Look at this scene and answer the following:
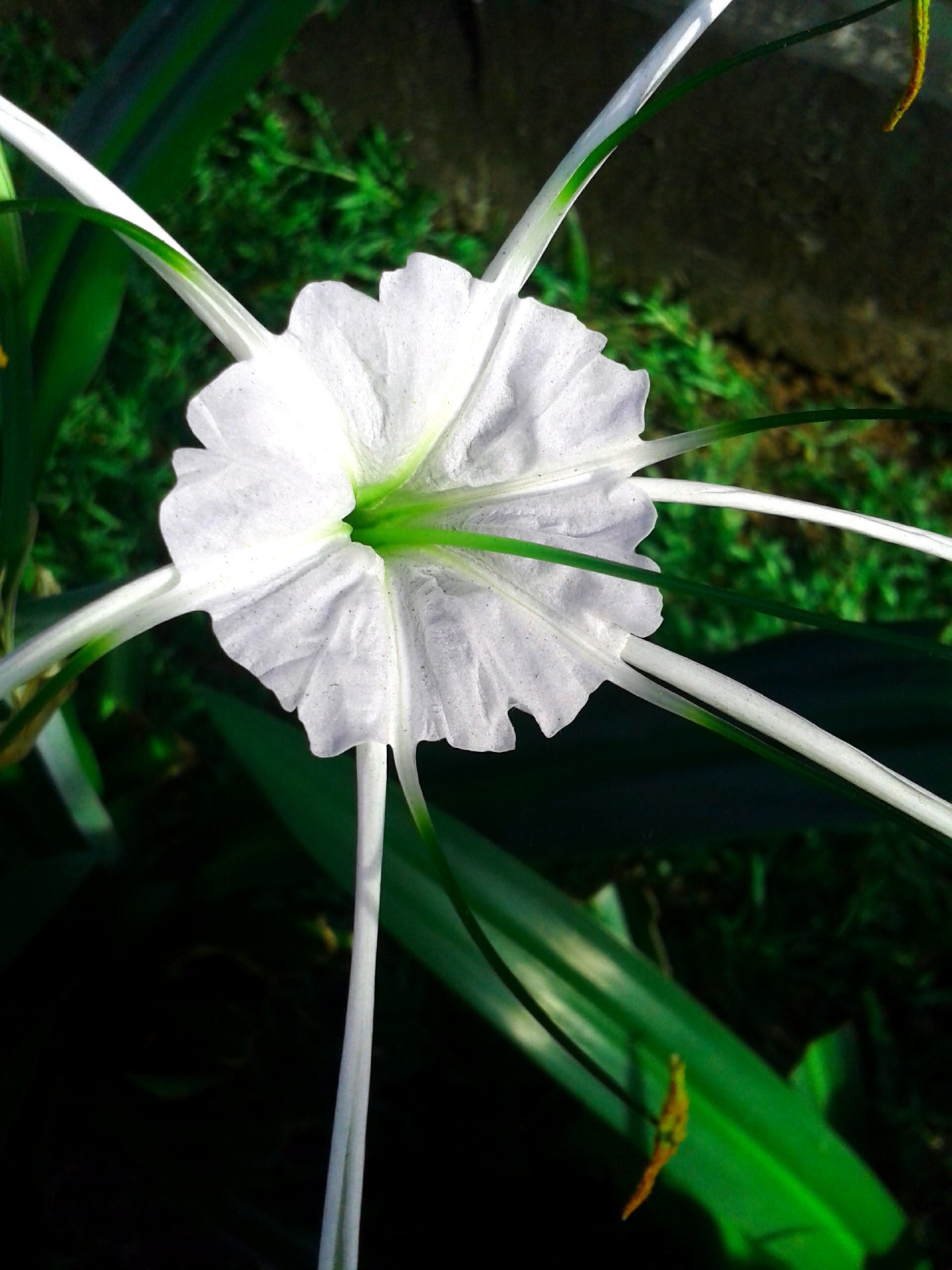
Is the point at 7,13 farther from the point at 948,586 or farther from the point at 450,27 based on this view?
the point at 948,586

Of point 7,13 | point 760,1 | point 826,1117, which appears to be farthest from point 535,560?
point 7,13

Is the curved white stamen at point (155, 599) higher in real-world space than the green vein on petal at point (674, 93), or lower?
lower

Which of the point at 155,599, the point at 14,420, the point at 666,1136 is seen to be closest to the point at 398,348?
the point at 155,599

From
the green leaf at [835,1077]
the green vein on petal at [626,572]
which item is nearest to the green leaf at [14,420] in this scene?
the green vein on petal at [626,572]

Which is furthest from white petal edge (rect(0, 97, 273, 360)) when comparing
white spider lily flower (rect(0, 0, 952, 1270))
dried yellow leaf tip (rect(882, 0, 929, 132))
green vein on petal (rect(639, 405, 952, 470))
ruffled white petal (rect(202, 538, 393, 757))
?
dried yellow leaf tip (rect(882, 0, 929, 132))

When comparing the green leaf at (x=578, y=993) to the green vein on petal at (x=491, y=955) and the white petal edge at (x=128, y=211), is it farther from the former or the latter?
the white petal edge at (x=128, y=211)

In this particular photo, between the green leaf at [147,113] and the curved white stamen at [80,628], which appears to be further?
the green leaf at [147,113]

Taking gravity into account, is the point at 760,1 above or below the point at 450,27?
below
